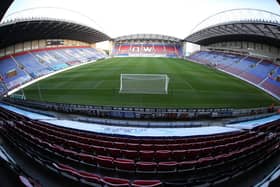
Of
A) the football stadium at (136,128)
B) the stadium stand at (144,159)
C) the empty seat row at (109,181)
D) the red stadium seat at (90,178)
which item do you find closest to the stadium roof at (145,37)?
the football stadium at (136,128)

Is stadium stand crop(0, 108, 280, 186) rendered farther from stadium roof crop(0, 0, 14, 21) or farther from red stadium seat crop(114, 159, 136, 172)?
stadium roof crop(0, 0, 14, 21)

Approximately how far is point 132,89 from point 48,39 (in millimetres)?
30112

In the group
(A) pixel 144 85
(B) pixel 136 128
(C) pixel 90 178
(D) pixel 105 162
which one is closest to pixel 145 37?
(A) pixel 144 85

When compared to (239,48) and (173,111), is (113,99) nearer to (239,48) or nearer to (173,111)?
(173,111)

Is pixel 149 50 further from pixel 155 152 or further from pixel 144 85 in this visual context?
pixel 155 152

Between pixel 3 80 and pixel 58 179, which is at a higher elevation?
pixel 3 80

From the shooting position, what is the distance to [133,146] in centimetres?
652

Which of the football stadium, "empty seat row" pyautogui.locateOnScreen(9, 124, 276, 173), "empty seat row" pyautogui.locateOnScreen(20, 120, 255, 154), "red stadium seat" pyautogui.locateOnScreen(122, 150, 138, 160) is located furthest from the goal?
"empty seat row" pyautogui.locateOnScreen(9, 124, 276, 173)

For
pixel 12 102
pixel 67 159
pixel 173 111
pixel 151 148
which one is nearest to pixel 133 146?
pixel 151 148

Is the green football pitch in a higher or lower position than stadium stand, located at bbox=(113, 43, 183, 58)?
lower

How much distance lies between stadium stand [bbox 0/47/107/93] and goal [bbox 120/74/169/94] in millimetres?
13689

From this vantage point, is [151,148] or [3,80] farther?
[3,80]

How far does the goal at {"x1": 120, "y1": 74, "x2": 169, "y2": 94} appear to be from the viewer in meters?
18.0

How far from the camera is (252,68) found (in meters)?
30.2
